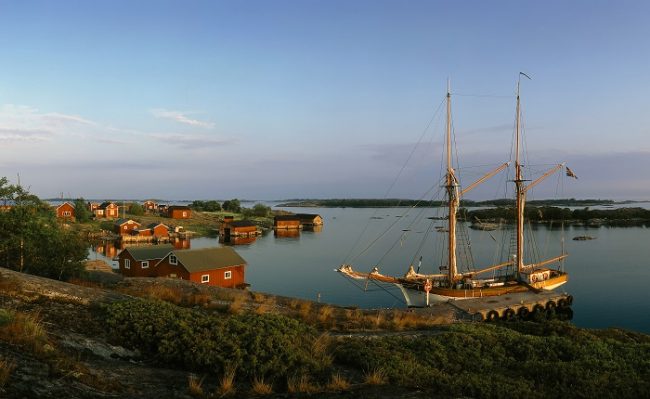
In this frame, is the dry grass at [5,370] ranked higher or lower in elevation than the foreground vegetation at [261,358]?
higher

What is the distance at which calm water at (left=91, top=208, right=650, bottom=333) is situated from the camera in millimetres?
34531

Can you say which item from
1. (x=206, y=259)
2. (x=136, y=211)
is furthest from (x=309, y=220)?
(x=206, y=259)

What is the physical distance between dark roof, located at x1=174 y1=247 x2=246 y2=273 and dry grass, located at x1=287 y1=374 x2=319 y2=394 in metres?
28.9

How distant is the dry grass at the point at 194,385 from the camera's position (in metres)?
7.01

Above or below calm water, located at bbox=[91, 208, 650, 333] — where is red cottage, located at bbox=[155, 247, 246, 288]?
above

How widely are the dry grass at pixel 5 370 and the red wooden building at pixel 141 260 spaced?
116ft

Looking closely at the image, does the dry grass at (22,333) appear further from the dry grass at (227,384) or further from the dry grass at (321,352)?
the dry grass at (321,352)

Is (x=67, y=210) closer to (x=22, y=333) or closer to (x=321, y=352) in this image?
(x=22, y=333)

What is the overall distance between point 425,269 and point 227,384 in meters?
46.3

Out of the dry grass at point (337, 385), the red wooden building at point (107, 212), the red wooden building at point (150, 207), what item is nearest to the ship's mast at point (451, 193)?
the dry grass at point (337, 385)

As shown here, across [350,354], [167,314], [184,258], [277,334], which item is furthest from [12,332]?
[184,258]

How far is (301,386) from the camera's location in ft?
24.7

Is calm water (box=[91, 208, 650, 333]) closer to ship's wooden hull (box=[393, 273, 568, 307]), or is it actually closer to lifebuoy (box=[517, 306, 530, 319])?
ship's wooden hull (box=[393, 273, 568, 307])

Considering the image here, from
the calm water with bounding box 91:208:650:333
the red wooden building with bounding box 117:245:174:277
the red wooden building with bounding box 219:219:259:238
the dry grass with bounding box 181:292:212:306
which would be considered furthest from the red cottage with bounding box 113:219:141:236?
the dry grass with bounding box 181:292:212:306
